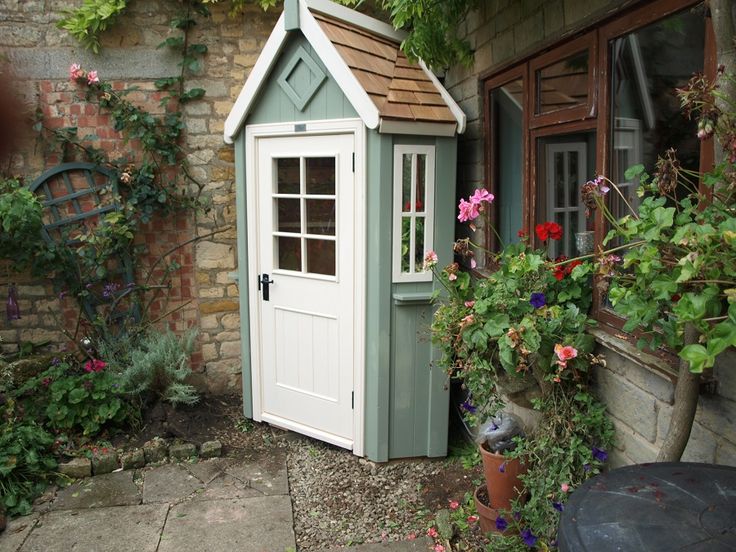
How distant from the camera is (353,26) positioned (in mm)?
4535

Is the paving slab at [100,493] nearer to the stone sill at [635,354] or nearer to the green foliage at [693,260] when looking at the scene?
the stone sill at [635,354]

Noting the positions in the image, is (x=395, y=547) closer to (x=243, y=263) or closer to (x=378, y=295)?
(x=378, y=295)

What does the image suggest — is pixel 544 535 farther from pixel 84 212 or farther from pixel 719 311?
pixel 84 212

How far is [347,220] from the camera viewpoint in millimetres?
4320

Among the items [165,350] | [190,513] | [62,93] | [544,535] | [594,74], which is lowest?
[190,513]

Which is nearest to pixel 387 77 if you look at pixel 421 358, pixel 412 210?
pixel 412 210

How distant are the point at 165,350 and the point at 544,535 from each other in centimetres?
336

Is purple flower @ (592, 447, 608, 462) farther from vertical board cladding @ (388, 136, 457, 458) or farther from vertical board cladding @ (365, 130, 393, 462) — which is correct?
vertical board cladding @ (365, 130, 393, 462)

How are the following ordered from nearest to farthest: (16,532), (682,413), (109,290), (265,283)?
1. (682,413)
2. (16,532)
3. (265,283)
4. (109,290)

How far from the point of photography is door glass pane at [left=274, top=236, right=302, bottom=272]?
15.4 feet

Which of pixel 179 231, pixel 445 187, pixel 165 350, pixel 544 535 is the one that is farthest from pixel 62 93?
pixel 544 535

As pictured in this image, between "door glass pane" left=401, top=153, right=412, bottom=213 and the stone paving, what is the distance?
6.85ft

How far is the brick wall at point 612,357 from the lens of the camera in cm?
224

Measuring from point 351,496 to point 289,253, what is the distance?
1789 mm
